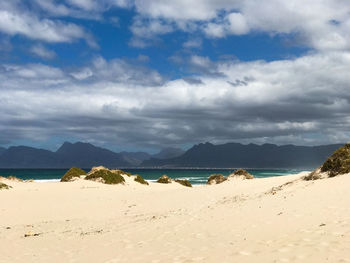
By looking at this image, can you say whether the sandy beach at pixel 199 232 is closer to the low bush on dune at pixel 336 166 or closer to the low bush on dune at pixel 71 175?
the low bush on dune at pixel 336 166

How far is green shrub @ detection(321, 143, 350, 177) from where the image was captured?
20.2 metres

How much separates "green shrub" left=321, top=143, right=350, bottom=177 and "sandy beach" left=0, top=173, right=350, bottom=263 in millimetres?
1508

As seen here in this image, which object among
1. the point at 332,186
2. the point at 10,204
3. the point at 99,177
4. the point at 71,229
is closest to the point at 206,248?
the point at 71,229

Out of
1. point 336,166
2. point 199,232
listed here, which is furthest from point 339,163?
point 199,232

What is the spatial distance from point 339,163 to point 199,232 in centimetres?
1300

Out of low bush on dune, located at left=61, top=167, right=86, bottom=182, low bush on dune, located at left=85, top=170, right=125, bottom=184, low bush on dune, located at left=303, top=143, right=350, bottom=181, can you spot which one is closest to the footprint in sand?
low bush on dune, located at left=303, top=143, right=350, bottom=181

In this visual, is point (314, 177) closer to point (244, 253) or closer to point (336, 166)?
point (336, 166)

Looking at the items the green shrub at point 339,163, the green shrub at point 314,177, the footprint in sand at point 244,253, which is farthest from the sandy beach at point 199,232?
the green shrub at point 339,163

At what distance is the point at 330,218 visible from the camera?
11.2m

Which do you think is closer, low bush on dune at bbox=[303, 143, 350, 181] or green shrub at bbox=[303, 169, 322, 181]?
low bush on dune at bbox=[303, 143, 350, 181]

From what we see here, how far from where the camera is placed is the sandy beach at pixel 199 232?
8570 millimetres

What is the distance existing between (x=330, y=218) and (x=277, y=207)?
3883mm

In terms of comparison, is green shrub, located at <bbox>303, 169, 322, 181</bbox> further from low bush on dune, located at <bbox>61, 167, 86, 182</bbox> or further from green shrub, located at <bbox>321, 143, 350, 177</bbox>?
low bush on dune, located at <bbox>61, 167, 86, 182</bbox>

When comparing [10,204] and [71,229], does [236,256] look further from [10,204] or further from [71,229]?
[10,204]
